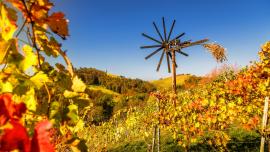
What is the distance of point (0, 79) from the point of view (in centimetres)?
125

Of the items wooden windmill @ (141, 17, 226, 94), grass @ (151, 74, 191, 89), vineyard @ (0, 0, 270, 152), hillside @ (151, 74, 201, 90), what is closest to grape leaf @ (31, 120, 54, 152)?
vineyard @ (0, 0, 270, 152)

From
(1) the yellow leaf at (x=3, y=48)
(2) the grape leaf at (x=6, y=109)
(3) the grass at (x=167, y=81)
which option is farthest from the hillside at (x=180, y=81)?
(2) the grape leaf at (x=6, y=109)

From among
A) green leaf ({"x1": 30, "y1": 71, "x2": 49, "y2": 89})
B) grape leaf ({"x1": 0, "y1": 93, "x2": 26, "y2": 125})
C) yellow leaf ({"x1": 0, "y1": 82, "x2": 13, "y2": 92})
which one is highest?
green leaf ({"x1": 30, "y1": 71, "x2": 49, "y2": 89})

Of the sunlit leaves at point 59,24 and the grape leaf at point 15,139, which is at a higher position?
the sunlit leaves at point 59,24

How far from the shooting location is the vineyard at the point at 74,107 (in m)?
0.78

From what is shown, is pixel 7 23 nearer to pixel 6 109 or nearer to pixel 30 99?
pixel 30 99

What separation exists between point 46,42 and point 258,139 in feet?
35.1

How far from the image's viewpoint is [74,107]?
127 cm

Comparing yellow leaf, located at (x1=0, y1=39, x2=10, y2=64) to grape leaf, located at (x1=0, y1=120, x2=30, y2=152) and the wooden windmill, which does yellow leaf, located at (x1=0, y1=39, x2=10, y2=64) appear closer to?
grape leaf, located at (x1=0, y1=120, x2=30, y2=152)

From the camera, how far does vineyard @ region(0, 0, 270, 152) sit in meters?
0.78

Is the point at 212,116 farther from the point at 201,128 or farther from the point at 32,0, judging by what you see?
the point at 32,0

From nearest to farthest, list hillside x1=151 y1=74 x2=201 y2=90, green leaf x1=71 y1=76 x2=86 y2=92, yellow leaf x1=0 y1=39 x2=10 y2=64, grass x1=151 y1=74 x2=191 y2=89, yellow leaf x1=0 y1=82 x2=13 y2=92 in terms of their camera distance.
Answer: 1. yellow leaf x1=0 y1=39 x2=10 y2=64
2. yellow leaf x1=0 y1=82 x2=13 y2=92
3. green leaf x1=71 y1=76 x2=86 y2=92
4. hillside x1=151 y1=74 x2=201 y2=90
5. grass x1=151 y1=74 x2=191 y2=89

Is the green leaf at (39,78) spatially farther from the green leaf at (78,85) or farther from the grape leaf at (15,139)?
the grape leaf at (15,139)

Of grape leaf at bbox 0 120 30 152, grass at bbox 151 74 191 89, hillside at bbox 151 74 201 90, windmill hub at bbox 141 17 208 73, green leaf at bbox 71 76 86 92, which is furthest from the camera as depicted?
grass at bbox 151 74 191 89
